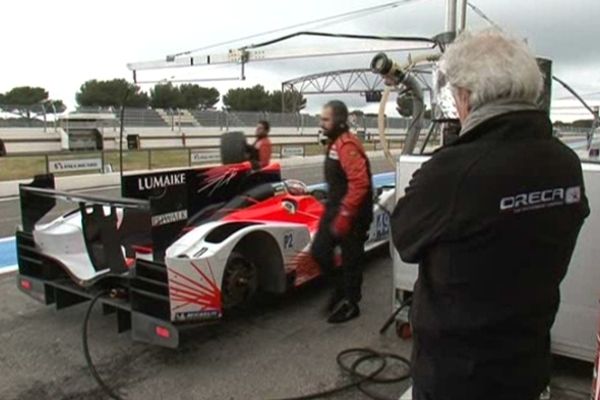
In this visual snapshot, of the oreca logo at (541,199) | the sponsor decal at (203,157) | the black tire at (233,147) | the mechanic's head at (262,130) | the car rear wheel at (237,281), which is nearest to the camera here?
the oreca logo at (541,199)

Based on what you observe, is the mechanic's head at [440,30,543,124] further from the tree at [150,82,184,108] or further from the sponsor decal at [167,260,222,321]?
the tree at [150,82,184,108]

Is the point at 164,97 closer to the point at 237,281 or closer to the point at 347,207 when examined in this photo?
the point at 347,207

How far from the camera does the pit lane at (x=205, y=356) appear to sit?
11.1ft

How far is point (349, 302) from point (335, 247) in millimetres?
479

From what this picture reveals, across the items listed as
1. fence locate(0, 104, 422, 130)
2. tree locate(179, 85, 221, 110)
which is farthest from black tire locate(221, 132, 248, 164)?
tree locate(179, 85, 221, 110)

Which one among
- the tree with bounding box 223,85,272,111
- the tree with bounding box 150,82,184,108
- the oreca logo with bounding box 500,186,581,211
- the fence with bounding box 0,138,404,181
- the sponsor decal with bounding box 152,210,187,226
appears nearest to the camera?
the oreca logo with bounding box 500,186,581,211

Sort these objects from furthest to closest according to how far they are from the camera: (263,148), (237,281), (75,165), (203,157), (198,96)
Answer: (198,96)
(203,157)
(75,165)
(263,148)
(237,281)

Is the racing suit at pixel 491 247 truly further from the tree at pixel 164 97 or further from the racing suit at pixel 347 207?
the tree at pixel 164 97

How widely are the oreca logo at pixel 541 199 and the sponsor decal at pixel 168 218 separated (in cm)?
255

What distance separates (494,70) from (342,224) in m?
2.95

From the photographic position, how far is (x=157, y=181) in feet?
13.8

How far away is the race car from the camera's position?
353 centimetres

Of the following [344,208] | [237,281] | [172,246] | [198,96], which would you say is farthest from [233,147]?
[198,96]

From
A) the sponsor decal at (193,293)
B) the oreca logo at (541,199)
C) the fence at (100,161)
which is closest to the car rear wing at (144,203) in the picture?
the sponsor decal at (193,293)
